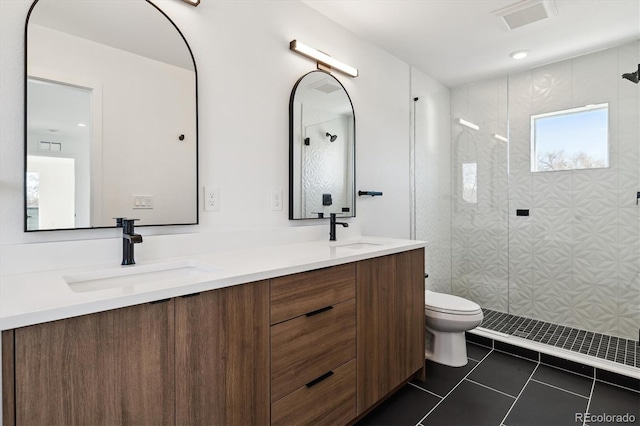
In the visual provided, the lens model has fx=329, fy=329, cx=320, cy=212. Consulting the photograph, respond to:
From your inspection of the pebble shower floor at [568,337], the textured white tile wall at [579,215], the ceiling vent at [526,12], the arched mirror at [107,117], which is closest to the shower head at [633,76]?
the textured white tile wall at [579,215]

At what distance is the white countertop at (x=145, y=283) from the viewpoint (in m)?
0.74

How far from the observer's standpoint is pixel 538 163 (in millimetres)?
2963

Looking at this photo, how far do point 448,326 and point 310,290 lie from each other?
1328 mm

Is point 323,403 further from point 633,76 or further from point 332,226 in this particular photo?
point 633,76

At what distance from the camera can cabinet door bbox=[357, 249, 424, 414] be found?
1.58m

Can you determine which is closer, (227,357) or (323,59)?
(227,357)

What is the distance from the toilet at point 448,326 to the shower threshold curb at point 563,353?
0.42 m

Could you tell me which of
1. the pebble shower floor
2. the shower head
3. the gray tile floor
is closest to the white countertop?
the gray tile floor

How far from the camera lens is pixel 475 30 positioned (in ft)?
7.80

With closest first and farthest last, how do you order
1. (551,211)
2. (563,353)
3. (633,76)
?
(563,353) < (633,76) < (551,211)

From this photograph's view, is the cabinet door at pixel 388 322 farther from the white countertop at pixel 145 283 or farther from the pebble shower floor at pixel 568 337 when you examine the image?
the pebble shower floor at pixel 568 337

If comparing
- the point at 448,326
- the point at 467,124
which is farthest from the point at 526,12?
the point at 448,326

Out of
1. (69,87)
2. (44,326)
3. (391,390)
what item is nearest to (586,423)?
(391,390)

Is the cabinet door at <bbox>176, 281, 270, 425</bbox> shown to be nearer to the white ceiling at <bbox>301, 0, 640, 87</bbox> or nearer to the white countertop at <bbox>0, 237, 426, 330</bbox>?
the white countertop at <bbox>0, 237, 426, 330</bbox>
